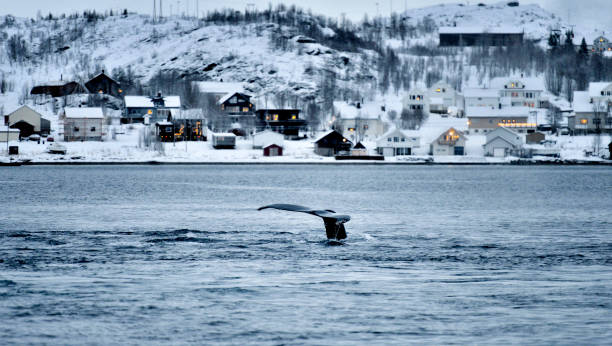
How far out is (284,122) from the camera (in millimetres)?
127438

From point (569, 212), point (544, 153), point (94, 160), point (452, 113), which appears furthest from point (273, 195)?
point (452, 113)

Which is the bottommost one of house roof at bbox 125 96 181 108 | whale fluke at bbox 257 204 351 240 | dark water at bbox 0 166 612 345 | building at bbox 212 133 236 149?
dark water at bbox 0 166 612 345

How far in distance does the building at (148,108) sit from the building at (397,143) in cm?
3805

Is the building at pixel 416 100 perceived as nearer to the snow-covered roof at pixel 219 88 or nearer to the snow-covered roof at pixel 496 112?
the snow-covered roof at pixel 496 112

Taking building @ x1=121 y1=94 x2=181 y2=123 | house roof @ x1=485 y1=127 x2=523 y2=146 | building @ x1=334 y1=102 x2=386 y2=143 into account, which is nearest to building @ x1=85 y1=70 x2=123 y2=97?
building @ x1=121 y1=94 x2=181 y2=123

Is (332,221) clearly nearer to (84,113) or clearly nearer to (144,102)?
(84,113)

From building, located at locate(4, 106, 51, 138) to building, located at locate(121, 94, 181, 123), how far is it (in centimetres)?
1527

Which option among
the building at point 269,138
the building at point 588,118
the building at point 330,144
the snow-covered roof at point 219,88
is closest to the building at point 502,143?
→ the building at point 588,118

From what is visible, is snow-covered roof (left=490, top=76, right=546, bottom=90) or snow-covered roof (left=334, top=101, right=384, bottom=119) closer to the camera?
snow-covered roof (left=334, top=101, right=384, bottom=119)

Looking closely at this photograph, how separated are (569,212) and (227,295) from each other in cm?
3227

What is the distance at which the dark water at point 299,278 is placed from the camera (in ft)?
53.7

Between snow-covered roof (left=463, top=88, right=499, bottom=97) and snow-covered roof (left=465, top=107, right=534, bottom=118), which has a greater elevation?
snow-covered roof (left=463, top=88, right=499, bottom=97)

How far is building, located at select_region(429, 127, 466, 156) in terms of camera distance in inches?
4518

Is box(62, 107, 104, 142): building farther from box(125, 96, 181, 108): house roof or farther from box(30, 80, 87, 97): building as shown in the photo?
box(30, 80, 87, 97): building
